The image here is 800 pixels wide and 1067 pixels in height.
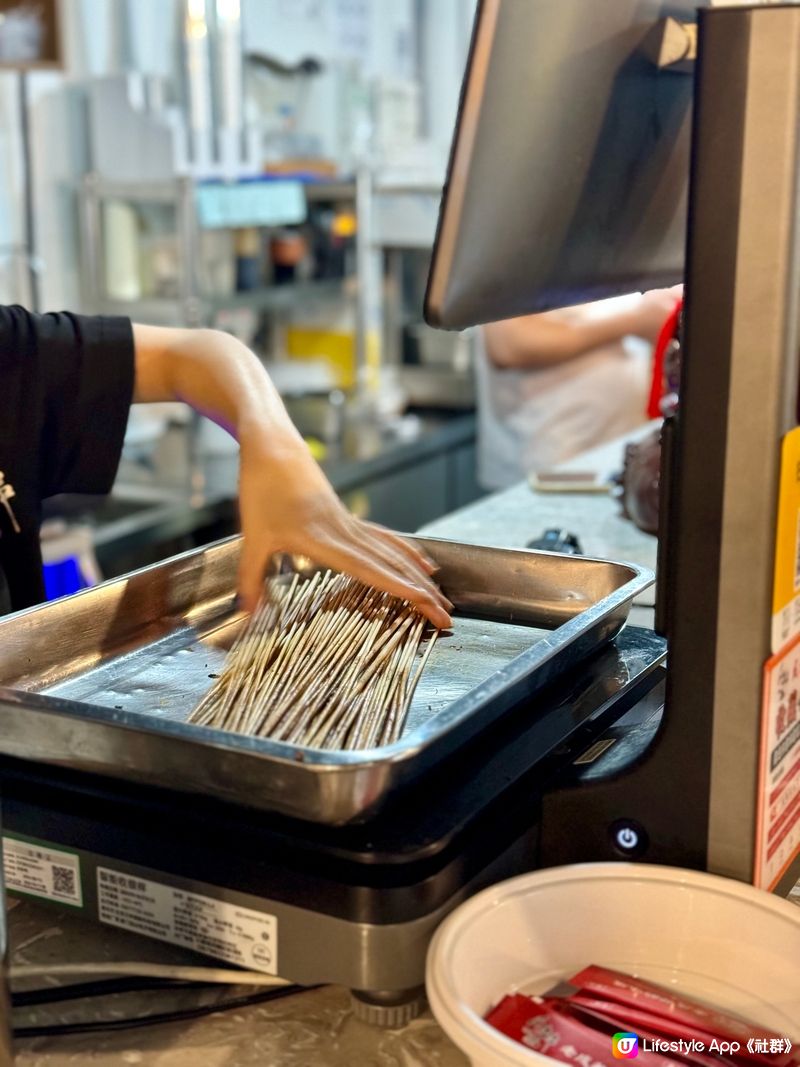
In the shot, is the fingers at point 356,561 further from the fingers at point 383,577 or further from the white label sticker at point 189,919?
the white label sticker at point 189,919

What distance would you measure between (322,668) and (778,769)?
0.33 meters

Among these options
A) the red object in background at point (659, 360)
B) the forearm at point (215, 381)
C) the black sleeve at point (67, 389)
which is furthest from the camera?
the red object in background at point (659, 360)

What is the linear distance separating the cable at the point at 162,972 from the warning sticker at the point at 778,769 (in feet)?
1.04

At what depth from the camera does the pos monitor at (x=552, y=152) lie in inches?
29.0

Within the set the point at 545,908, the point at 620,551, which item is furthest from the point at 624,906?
the point at 620,551

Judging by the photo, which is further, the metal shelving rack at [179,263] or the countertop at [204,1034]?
the metal shelving rack at [179,263]

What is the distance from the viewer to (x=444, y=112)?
4.79 metres

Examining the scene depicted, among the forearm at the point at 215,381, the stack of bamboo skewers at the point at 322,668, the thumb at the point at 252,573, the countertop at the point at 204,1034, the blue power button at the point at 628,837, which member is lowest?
the countertop at the point at 204,1034

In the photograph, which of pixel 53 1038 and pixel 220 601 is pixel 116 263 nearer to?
pixel 220 601

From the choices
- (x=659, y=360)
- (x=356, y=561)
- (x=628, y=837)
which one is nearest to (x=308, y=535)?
(x=356, y=561)

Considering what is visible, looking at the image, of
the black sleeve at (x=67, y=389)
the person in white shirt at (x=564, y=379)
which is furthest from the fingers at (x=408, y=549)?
the person in white shirt at (x=564, y=379)

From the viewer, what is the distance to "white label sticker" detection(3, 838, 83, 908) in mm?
811

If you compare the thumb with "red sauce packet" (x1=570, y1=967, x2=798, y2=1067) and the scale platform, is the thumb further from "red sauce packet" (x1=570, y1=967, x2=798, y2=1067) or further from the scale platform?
"red sauce packet" (x1=570, y1=967, x2=798, y2=1067)

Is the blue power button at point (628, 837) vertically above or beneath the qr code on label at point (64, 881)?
above
